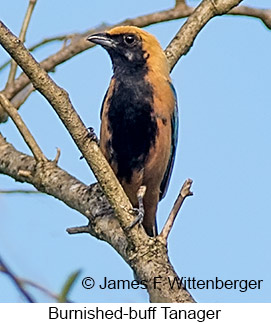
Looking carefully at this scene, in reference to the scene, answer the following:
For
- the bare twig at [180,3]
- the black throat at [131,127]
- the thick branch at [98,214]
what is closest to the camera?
the thick branch at [98,214]

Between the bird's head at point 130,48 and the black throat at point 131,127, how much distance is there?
0.30 metres

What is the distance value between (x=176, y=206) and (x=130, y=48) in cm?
239

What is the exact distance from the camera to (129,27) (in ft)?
20.3

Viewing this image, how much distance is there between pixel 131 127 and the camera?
577 cm

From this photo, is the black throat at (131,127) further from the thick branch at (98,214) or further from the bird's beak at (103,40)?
the thick branch at (98,214)

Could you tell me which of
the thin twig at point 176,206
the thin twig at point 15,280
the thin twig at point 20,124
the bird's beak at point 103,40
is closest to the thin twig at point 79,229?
the thin twig at point 20,124

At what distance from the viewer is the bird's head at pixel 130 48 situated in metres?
6.11

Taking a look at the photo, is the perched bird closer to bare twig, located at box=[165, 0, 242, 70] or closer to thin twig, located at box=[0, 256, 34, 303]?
bare twig, located at box=[165, 0, 242, 70]

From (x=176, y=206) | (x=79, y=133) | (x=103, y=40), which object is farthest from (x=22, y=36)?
(x=176, y=206)

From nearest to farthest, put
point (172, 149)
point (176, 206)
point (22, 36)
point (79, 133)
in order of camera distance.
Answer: point (79, 133), point (176, 206), point (22, 36), point (172, 149)

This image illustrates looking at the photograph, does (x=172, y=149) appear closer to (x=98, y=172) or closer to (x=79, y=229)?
(x=79, y=229)
